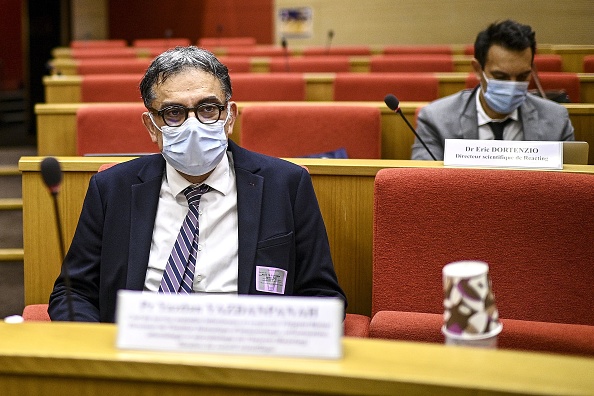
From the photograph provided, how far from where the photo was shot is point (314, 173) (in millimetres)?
1737

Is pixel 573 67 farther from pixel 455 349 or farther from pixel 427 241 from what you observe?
pixel 455 349

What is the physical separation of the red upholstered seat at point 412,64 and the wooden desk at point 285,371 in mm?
3638

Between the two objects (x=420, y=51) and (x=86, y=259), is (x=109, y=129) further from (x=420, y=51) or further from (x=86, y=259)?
(x=420, y=51)

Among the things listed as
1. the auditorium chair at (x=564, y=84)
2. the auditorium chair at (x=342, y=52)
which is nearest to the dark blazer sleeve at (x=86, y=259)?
the auditorium chair at (x=564, y=84)

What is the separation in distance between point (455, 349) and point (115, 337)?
330 millimetres

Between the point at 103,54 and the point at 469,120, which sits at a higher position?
the point at 103,54

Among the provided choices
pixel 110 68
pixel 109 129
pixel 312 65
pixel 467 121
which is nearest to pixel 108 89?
pixel 109 129

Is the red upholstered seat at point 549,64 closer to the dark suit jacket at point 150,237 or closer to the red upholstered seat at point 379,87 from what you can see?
the red upholstered seat at point 379,87

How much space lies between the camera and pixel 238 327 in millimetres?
773

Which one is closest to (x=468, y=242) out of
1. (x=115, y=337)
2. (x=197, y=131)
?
(x=197, y=131)

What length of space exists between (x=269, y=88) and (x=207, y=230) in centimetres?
185

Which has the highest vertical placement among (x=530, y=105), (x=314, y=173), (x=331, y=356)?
(x=530, y=105)

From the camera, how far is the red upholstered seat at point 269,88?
320 cm

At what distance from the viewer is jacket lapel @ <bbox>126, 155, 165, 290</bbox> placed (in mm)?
1411
